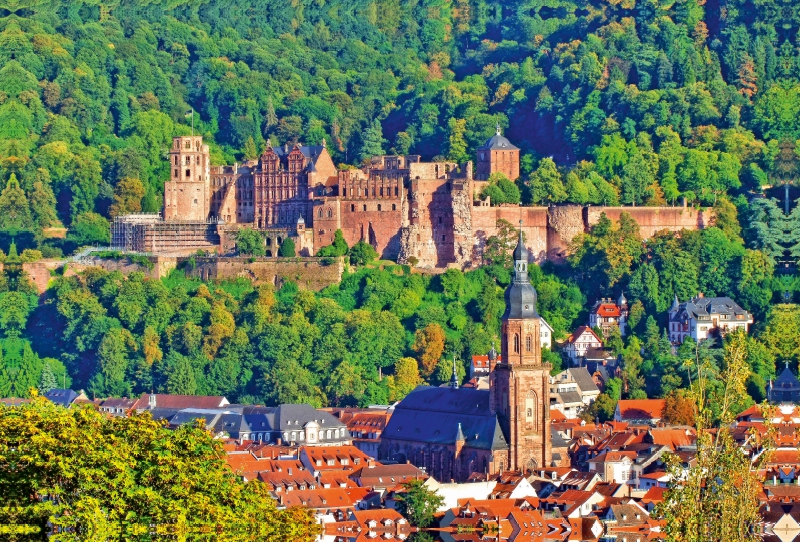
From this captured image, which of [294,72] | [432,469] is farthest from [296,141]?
[432,469]

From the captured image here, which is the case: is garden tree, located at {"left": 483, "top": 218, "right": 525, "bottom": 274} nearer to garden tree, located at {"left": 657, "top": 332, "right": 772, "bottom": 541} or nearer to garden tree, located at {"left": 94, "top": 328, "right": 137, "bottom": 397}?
garden tree, located at {"left": 94, "top": 328, "right": 137, "bottom": 397}

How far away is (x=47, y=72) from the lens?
114m

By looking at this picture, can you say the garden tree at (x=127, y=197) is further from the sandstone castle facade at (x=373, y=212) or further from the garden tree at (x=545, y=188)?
the garden tree at (x=545, y=188)

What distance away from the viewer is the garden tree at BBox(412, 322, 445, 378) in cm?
8331

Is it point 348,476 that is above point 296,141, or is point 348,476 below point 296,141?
below

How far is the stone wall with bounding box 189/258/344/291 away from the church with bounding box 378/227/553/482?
602 inches

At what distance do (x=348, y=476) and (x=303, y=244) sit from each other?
22250 millimetres

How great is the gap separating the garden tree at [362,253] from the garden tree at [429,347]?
15.8 ft

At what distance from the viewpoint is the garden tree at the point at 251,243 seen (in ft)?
290

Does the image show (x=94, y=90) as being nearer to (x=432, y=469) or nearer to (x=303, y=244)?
(x=303, y=244)

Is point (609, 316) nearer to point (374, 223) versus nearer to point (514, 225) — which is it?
point (514, 225)

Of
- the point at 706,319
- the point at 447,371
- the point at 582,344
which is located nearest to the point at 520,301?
the point at 447,371

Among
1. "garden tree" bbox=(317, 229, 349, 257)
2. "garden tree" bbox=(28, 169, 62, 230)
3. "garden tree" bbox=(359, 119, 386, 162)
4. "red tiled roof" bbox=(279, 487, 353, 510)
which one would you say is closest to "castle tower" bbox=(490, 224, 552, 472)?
"red tiled roof" bbox=(279, 487, 353, 510)

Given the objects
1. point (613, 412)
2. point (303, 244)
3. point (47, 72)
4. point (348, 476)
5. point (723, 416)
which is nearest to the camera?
point (723, 416)
